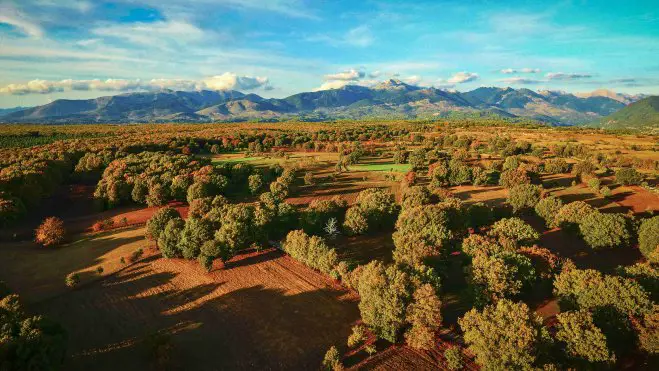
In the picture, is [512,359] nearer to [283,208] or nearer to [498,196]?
[283,208]

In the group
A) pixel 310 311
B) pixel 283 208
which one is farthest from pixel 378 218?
pixel 310 311

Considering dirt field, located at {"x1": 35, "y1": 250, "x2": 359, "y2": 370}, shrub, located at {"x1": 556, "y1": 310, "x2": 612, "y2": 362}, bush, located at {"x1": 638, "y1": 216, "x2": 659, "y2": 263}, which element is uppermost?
bush, located at {"x1": 638, "y1": 216, "x2": 659, "y2": 263}

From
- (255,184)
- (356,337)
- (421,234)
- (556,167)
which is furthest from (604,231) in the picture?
(255,184)

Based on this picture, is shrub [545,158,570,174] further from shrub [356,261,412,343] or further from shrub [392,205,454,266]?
shrub [356,261,412,343]

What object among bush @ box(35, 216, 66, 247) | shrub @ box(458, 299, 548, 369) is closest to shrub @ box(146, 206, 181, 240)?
bush @ box(35, 216, 66, 247)

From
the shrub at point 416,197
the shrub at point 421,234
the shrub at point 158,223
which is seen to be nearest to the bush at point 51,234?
the shrub at point 158,223

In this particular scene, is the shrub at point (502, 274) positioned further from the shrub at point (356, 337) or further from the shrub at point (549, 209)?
the shrub at point (549, 209)

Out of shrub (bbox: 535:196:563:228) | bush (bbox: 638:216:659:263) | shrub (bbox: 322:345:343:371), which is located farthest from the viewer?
shrub (bbox: 535:196:563:228)

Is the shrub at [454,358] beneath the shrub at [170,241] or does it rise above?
beneath
